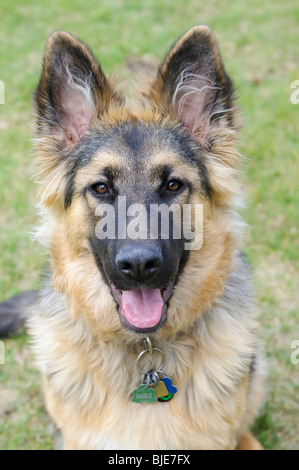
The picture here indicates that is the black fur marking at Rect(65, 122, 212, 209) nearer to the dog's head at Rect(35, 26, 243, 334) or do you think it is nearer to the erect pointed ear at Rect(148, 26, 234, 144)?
the dog's head at Rect(35, 26, 243, 334)

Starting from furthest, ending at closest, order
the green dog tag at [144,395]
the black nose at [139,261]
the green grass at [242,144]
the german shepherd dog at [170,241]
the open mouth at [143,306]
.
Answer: the green grass at [242,144] < the green dog tag at [144,395] < the german shepherd dog at [170,241] < the open mouth at [143,306] < the black nose at [139,261]

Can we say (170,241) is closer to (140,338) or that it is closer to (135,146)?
(135,146)

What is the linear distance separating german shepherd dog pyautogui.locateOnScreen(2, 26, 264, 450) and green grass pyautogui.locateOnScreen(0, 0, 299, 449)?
0.45m

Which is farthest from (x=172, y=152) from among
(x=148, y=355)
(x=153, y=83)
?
(x=148, y=355)

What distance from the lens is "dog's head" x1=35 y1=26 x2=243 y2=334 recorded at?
330 centimetres

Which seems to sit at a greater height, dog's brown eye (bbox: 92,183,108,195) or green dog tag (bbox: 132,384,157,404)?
dog's brown eye (bbox: 92,183,108,195)

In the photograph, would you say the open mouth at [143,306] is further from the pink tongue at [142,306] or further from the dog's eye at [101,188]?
the dog's eye at [101,188]

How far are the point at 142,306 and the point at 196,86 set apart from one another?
1496 mm

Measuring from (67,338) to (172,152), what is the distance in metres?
1.48

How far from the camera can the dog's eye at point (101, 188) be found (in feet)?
11.3

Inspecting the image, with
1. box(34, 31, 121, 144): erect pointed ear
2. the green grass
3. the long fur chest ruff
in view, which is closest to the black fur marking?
box(34, 31, 121, 144): erect pointed ear

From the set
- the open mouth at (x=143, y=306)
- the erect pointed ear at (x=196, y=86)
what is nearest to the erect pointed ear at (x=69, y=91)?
the erect pointed ear at (x=196, y=86)

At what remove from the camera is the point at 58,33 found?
3.22 metres

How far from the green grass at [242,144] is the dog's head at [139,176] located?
41cm
